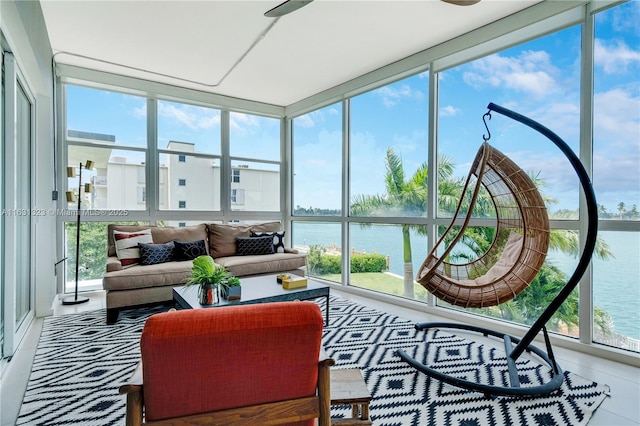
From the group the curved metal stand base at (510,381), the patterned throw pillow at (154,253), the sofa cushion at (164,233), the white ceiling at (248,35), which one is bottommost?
the curved metal stand base at (510,381)

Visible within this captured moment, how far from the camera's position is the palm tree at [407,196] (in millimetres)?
3592

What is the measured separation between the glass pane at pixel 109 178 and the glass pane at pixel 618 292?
502 centimetres

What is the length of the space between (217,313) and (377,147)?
3797 mm

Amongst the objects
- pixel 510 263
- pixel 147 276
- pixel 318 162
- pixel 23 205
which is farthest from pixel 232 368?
pixel 318 162

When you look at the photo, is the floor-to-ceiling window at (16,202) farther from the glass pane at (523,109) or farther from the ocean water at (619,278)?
the ocean water at (619,278)

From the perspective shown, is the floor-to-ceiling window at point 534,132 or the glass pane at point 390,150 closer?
the floor-to-ceiling window at point 534,132

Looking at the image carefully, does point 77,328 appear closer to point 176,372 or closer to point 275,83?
point 176,372

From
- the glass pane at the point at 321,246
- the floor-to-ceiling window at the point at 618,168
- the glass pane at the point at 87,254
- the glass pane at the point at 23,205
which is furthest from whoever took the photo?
the glass pane at the point at 321,246

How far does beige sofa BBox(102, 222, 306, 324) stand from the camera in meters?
3.21

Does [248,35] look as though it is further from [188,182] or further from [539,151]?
[539,151]

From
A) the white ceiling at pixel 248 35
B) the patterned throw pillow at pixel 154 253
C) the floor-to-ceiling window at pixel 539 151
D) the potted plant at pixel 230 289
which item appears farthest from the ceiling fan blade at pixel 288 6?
the patterned throw pillow at pixel 154 253

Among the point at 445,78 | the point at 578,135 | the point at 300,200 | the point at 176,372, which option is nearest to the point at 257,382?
the point at 176,372

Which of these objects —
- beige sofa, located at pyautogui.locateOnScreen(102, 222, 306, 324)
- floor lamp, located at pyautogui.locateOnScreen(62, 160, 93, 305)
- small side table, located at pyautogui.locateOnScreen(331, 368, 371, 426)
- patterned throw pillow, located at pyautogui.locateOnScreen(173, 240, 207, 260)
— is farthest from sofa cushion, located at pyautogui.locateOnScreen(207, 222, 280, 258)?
small side table, located at pyautogui.locateOnScreen(331, 368, 371, 426)

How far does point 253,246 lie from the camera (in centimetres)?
454
